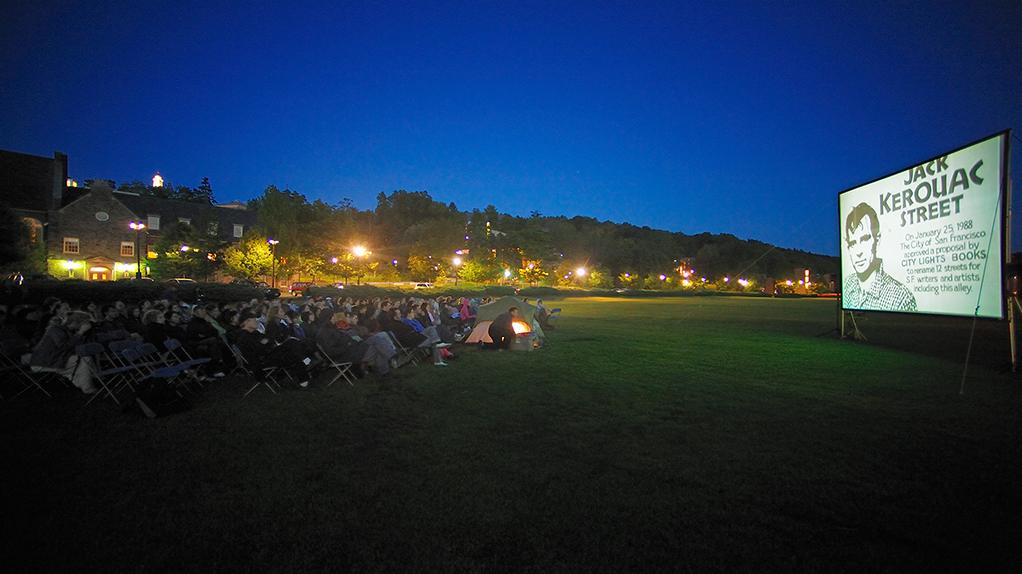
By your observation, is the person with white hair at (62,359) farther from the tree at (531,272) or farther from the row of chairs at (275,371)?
the tree at (531,272)

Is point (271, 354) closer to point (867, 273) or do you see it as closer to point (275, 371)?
point (275, 371)

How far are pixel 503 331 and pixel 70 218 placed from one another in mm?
40377

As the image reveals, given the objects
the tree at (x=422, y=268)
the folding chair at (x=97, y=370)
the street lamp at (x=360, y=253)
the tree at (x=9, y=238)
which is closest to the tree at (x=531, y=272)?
the tree at (x=422, y=268)

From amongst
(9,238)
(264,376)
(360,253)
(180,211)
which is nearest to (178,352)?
(264,376)

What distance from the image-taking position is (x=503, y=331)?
13.4 m

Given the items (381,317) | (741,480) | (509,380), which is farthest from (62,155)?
(741,480)

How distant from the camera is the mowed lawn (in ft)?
11.0

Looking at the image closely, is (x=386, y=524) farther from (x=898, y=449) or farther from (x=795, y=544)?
(x=898, y=449)

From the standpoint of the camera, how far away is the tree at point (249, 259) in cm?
3812

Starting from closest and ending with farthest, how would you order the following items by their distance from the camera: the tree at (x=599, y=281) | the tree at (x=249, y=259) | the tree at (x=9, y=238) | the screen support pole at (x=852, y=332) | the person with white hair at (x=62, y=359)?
the person with white hair at (x=62, y=359), the screen support pole at (x=852, y=332), the tree at (x=9, y=238), the tree at (x=249, y=259), the tree at (x=599, y=281)

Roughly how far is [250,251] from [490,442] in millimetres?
39098

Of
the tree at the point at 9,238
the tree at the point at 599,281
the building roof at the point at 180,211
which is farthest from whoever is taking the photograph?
the tree at the point at 599,281

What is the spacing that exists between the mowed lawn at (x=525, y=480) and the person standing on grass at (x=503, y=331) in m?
4.72

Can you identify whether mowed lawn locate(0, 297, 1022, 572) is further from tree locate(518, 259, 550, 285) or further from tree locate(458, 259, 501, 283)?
tree locate(518, 259, 550, 285)
